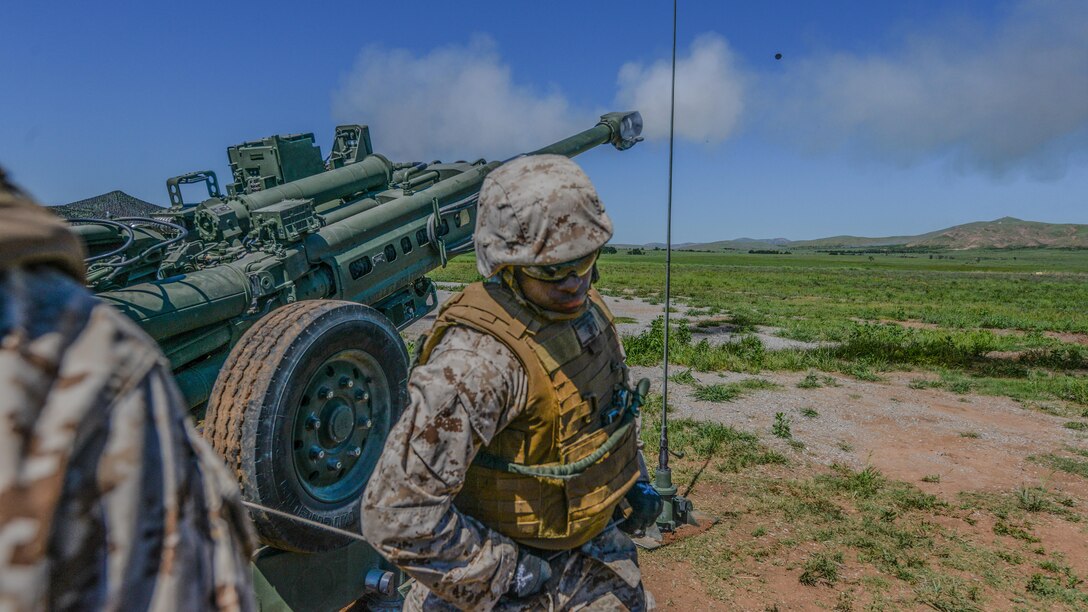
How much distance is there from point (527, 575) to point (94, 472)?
4.92 feet

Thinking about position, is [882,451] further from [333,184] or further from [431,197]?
[333,184]

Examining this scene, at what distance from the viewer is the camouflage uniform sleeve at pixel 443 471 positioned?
1673 mm

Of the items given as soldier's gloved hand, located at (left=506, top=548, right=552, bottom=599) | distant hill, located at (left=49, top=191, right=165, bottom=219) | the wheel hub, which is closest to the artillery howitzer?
the wheel hub

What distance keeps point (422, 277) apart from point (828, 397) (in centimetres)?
609

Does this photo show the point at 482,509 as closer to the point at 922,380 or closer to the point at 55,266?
the point at 55,266

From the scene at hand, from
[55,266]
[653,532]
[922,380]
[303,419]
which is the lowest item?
[922,380]

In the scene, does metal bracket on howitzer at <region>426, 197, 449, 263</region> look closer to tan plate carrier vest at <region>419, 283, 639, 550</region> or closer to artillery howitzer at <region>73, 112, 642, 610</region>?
artillery howitzer at <region>73, 112, 642, 610</region>

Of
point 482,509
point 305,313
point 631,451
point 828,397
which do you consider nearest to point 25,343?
Answer: point 482,509

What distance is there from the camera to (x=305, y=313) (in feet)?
10.2

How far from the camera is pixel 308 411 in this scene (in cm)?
314

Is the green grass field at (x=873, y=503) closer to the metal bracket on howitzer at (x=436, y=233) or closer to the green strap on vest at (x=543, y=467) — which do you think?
the metal bracket on howitzer at (x=436, y=233)

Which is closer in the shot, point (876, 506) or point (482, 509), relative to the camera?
point (482, 509)

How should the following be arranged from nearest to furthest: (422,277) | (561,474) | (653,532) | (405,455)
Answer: (405,455), (561,474), (653,532), (422,277)

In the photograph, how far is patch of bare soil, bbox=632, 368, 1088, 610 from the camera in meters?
4.31
